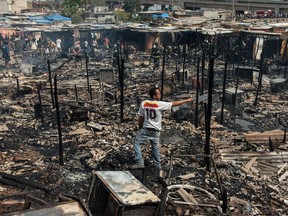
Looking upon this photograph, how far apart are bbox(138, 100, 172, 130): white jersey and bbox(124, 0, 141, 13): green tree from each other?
5383 cm

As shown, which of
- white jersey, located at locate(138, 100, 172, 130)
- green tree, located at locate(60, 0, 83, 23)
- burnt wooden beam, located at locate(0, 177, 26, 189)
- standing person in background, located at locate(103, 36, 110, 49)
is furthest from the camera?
green tree, located at locate(60, 0, 83, 23)

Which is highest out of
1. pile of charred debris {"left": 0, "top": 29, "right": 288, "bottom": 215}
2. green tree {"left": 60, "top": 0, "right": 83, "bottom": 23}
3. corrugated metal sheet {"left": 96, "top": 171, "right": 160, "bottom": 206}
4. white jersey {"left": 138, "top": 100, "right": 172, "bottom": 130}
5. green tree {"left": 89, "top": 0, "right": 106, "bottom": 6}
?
green tree {"left": 89, "top": 0, "right": 106, "bottom": 6}

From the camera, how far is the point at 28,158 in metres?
9.45

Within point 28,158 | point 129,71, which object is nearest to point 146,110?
point 28,158

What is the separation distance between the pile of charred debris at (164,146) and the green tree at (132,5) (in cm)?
4167

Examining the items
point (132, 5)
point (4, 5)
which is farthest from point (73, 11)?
point (132, 5)

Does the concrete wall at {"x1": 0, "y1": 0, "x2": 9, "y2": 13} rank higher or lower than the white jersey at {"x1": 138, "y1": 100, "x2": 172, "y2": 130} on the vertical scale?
higher

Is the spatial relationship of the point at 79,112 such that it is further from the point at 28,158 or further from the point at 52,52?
the point at 52,52

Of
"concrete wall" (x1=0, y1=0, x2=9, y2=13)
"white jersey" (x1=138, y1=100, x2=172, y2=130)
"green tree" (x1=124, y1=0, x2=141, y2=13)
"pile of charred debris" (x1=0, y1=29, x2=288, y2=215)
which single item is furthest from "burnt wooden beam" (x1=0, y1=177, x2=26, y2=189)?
"green tree" (x1=124, y1=0, x2=141, y2=13)

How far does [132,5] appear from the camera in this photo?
59125 millimetres

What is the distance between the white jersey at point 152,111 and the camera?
755 cm

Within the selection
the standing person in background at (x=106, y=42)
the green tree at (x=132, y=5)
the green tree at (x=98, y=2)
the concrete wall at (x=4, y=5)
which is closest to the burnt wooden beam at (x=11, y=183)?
the standing person in background at (x=106, y=42)

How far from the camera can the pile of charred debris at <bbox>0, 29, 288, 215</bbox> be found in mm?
7023

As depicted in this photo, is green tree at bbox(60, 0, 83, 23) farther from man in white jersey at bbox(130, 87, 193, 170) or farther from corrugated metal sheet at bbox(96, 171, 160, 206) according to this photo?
corrugated metal sheet at bbox(96, 171, 160, 206)
